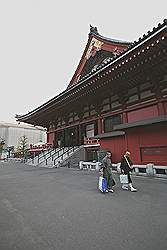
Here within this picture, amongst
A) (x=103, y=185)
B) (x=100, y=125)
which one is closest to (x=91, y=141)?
(x=100, y=125)

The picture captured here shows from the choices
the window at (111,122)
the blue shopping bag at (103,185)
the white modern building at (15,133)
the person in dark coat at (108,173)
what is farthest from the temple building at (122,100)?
the white modern building at (15,133)

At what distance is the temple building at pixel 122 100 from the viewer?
9.30 m

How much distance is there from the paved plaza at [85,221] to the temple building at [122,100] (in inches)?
172

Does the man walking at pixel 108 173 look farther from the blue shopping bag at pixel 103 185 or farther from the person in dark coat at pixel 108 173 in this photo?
the blue shopping bag at pixel 103 185

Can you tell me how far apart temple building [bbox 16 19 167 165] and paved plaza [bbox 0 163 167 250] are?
4376 mm

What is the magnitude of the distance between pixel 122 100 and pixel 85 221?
11418 millimetres

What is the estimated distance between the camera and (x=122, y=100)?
14125 millimetres

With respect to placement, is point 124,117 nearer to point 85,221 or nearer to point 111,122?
point 111,122

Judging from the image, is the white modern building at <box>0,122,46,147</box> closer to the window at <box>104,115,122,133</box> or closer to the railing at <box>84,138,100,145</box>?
the railing at <box>84,138,100,145</box>

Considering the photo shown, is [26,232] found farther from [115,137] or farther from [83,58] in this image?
[83,58]

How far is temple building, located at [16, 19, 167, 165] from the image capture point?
9297 millimetres

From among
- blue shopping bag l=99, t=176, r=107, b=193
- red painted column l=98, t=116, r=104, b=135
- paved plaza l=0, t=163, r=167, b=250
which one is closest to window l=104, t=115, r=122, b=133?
red painted column l=98, t=116, r=104, b=135

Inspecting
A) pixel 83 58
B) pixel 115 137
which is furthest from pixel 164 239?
pixel 83 58

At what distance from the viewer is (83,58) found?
2261 centimetres
